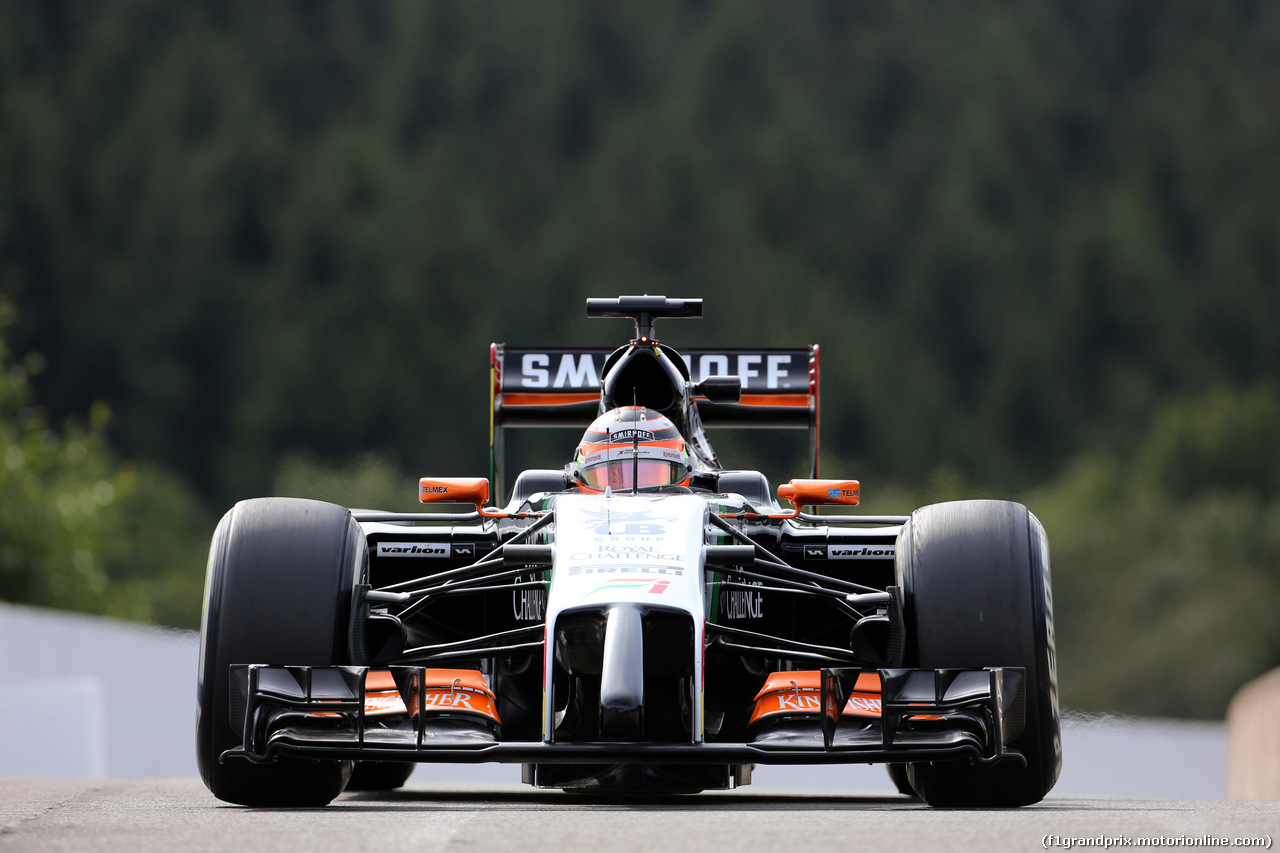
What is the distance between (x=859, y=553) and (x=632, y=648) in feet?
5.53

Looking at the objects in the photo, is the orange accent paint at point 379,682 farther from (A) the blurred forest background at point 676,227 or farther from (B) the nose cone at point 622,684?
(A) the blurred forest background at point 676,227

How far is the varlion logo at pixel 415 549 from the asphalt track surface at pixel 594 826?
3.67 ft

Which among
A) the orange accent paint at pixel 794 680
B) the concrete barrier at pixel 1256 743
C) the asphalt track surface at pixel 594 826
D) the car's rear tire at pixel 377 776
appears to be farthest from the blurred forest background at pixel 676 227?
the asphalt track surface at pixel 594 826

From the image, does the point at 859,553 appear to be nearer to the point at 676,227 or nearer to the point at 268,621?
the point at 268,621

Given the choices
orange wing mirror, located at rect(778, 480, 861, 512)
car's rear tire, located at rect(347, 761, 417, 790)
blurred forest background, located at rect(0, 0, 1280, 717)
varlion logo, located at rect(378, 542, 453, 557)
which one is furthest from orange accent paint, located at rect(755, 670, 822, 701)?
blurred forest background, located at rect(0, 0, 1280, 717)

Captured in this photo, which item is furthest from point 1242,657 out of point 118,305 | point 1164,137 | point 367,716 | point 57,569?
point 367,716

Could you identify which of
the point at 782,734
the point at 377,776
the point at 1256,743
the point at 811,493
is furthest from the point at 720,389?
the point at 1256,743

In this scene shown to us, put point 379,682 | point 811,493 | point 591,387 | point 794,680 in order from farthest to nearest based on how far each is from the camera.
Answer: point 591,387 < point 811,493 < point 794,680 < point 379,682

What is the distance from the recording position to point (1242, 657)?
49812 millimetres

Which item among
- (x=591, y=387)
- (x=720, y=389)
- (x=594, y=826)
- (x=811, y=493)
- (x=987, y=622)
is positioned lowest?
(x=594, y=826)

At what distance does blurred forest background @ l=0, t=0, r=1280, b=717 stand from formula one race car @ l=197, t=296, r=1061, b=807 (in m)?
42.5

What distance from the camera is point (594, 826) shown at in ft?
18.9

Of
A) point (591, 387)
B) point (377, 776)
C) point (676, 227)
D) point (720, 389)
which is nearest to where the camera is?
point (720, 389)

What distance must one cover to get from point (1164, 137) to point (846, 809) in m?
68.6
